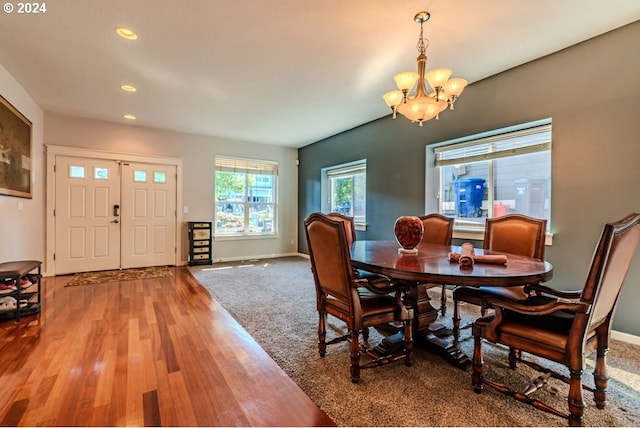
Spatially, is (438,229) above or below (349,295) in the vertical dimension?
above

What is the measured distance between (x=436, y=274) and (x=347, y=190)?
4.31m

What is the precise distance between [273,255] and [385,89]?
4.43 m

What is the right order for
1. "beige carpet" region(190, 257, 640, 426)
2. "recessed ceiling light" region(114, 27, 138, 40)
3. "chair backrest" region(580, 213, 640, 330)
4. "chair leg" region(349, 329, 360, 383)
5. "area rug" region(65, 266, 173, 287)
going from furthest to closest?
"area rug" region(65, 266, 173, 287) < "recessed ceiling light" region(114, 27, 138, 40) < "chair leg" region(349, 329, 360, 383) < "beige carpet" region(190, 257, 640, 426) < "chair backrest" region(580, 213, 640, 330)

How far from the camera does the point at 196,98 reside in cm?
402

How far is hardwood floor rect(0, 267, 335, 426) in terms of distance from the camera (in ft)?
4.92

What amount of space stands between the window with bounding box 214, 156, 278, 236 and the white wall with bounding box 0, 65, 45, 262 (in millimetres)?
2681

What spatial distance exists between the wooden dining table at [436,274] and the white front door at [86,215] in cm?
482

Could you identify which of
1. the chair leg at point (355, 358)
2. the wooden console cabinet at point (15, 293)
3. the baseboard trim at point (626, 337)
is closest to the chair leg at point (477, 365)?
the chair leg at point (355, 358)

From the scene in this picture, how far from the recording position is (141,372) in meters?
1.90

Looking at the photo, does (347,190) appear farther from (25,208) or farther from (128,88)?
(25,208)

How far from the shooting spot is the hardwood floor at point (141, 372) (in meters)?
1.50

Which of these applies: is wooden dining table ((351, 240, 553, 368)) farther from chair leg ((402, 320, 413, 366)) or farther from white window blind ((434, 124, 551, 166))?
white window blind ((434, 124, 551, 166))

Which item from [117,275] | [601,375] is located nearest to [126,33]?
[117,275]

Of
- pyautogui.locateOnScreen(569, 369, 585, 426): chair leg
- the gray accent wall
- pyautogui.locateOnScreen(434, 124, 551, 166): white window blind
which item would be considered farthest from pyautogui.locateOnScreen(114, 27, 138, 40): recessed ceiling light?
pyautogui.locateOnScreen(569, 369, 585, 426): chair leg
